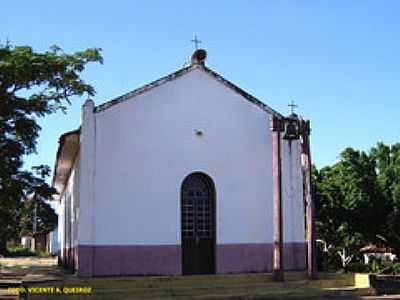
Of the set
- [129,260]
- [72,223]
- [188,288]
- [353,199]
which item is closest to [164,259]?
[129,260]

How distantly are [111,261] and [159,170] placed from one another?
2938 millimetres

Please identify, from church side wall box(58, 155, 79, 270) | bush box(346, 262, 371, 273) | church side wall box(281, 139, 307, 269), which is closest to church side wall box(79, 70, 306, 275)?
church side wall box(281, 139, 307, 269)

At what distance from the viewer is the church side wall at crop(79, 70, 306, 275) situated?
638 inches

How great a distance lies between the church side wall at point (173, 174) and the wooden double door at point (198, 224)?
0.90 ft

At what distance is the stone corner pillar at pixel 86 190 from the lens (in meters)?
15.6

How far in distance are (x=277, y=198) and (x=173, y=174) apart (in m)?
3.14

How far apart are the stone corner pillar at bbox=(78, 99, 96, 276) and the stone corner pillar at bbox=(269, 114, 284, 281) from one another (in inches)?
207

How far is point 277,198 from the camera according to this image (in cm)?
1692

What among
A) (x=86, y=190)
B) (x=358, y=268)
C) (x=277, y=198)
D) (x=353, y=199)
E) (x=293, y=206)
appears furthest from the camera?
(x=358, y=268)

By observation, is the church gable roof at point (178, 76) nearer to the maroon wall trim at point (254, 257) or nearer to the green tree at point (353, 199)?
the maroon wall trim at point (254, 257)

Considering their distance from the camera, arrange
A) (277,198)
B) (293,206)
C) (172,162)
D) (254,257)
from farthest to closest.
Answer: (293,206) → (254,257) → (172,162) → (277,198)

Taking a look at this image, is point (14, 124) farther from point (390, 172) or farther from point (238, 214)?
point (390, 172)

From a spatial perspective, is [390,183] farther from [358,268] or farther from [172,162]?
[172,162]

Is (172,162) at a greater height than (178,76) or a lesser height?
lesser
